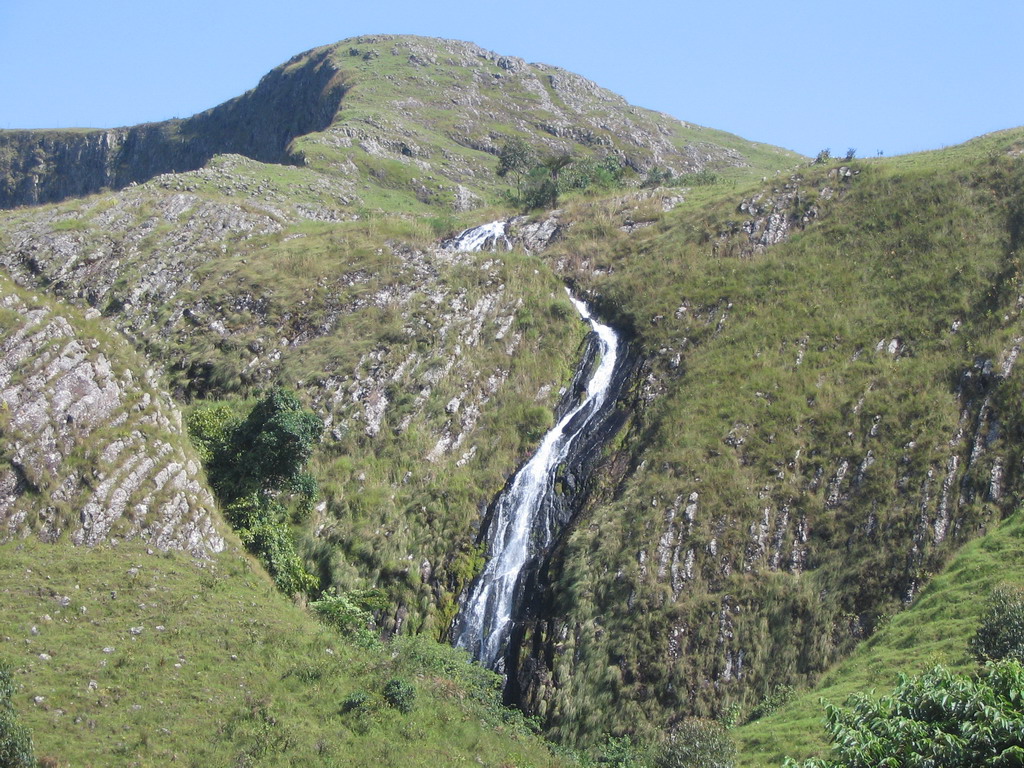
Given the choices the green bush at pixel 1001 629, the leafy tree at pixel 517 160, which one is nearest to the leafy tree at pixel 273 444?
the green bush at pixel 1001 629

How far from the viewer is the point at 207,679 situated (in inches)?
792

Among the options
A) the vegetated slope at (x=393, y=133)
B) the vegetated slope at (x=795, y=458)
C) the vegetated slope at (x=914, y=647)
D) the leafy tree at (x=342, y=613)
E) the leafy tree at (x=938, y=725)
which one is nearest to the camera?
the leafy tree at (x=938, y=725)

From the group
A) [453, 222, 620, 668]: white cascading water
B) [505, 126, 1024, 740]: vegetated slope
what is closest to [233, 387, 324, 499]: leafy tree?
[453, 222, 620, 668]: white cascading water

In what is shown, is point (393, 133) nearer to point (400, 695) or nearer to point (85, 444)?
point (85, 444)

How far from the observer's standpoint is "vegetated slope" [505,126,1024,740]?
25.0 metres

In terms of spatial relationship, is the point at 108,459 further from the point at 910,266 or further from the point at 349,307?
the point at 910,266

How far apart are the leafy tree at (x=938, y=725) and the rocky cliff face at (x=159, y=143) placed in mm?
136673

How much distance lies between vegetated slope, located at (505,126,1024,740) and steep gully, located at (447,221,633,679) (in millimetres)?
1201

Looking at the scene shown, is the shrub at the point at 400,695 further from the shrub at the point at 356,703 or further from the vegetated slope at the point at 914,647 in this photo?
the vegetated slope at the point at 914,647

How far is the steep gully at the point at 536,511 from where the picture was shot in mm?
28938

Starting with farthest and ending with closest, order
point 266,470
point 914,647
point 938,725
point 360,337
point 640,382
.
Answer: point 360,337 < point 640,382 < point 266,470 < point 914,647 < point 938,725

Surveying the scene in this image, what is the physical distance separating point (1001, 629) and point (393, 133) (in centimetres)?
9822

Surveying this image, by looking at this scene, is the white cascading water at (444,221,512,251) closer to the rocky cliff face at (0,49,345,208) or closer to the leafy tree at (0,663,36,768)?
the leafy tree at (0,663,36,768)

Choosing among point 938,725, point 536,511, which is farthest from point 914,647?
point 536,511
